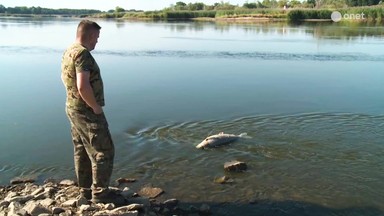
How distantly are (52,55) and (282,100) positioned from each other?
16023 mm

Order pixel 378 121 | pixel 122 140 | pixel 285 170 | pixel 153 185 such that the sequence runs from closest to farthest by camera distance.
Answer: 1. pixel 153 185
2. pixel 285 170
3. pixel 122 140
4. pixel 378 121

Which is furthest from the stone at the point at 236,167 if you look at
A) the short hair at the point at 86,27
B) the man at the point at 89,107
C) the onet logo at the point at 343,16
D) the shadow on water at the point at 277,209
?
the onet logo at the point at 343,16

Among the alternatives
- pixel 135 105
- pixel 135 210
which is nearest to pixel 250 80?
pixel 135 105

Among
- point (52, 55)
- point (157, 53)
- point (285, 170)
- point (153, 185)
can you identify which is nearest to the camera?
point (153, 185)

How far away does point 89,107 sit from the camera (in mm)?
5945

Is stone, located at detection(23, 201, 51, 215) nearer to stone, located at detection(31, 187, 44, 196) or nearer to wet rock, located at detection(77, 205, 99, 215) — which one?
wet rock, located at detection(77, 205, 99, 215)

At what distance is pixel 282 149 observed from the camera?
985cm

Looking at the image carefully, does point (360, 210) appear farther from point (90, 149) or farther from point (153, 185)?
point (90, 149)

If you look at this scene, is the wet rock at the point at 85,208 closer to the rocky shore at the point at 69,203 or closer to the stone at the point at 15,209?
the rocky shore at the point at 69,203

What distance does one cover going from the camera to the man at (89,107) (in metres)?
5.68

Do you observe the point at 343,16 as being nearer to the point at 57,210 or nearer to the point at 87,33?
the point at 87,33

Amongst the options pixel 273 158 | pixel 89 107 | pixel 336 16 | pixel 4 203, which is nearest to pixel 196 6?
pixel 336 16

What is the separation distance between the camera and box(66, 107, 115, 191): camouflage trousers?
598 cm

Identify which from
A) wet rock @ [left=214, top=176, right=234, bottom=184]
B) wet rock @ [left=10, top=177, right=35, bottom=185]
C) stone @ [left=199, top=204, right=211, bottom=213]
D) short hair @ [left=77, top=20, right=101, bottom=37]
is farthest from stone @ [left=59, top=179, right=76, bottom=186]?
short hair @ [left=77, top=20, right=101, bottom=37]
